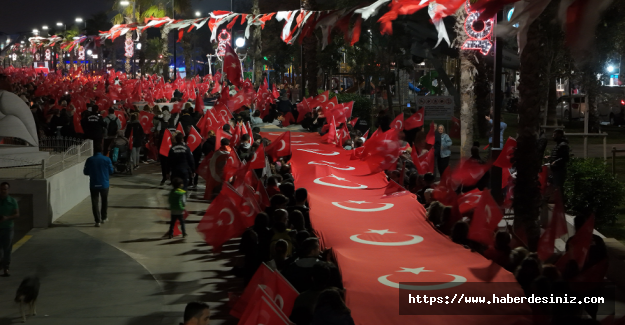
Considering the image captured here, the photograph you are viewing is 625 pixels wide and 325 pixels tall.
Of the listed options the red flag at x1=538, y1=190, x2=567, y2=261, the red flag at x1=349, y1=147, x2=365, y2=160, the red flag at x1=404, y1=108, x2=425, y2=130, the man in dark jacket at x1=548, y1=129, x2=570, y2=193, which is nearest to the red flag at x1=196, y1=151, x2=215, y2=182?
the red flag at x1=349, y1=147, x2=365, y2=160

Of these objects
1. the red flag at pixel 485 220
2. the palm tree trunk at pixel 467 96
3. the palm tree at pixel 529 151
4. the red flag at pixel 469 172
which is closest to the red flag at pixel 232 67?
the palm tree trunk at pixel 467 96

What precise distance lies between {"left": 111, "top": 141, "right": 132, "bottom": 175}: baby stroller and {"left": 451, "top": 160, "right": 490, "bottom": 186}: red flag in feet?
34.0

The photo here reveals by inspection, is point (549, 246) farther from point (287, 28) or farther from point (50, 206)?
point (287, 28)

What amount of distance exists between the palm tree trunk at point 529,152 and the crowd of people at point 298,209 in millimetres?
973

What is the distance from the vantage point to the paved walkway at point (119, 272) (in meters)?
8.49

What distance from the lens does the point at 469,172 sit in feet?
38.3

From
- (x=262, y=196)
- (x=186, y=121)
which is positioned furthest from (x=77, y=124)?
(x=262, y=196)

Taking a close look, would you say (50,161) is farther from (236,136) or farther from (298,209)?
(298,209)

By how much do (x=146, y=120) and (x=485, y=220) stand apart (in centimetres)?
1396

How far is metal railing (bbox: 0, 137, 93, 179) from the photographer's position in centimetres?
1343

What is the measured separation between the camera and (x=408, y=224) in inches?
383

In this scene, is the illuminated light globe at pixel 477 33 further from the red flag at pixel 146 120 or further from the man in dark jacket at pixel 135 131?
the red flag at pixel 146 120

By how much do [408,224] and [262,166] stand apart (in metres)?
4.26

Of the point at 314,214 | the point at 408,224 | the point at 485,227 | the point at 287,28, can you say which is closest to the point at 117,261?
the point at 314,214
